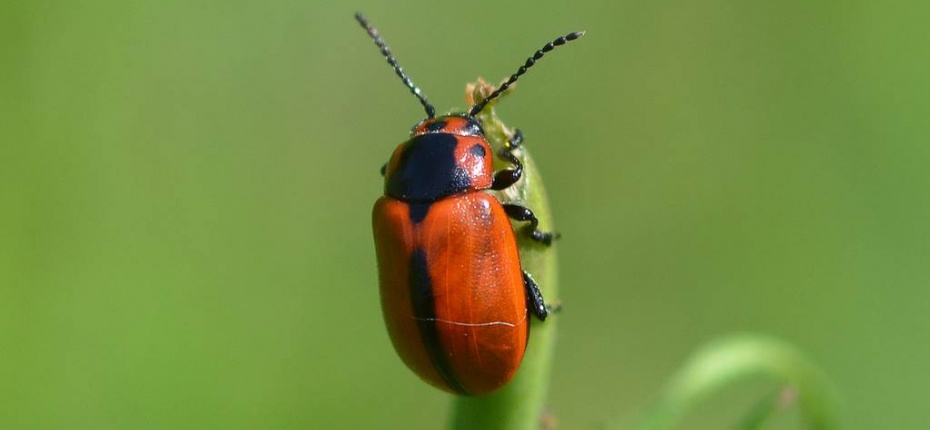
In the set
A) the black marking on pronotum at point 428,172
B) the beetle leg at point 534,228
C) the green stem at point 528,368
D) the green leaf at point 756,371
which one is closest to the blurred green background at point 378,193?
the black marking on pronotum at point 428,172

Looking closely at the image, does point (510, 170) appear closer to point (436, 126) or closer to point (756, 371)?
point (436, 126)

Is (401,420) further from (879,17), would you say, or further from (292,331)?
(879,17)

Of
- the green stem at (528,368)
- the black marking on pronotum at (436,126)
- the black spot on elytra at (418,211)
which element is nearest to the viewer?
the green stem at (528,368)

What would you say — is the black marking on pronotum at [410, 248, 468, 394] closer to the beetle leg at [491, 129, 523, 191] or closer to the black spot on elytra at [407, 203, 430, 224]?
the black spot on elytra at [407, 203, 430, 224]

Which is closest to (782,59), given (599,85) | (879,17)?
(879,17)

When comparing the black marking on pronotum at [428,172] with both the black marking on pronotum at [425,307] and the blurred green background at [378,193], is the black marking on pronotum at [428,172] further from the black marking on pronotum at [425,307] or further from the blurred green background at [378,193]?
the blurred green background at [378,193]

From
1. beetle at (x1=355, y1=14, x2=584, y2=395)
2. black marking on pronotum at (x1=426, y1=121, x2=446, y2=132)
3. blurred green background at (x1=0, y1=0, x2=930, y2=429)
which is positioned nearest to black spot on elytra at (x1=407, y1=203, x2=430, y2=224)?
beetle at (x1=355, y1=14, x2=584, y2=395)

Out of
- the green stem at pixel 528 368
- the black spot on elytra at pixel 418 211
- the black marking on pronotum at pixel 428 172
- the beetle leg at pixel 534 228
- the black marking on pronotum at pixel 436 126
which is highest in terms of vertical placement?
the black marking on pronotum at pixel 436 126
